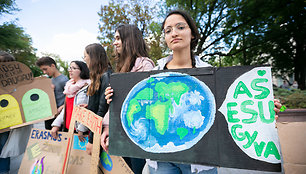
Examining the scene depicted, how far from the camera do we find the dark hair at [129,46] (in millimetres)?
1536

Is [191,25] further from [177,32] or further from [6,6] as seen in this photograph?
[6,6]

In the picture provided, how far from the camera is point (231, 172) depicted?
2.57 meters

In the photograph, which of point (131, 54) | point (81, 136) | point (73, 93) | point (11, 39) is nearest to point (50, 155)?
point (81, 136)

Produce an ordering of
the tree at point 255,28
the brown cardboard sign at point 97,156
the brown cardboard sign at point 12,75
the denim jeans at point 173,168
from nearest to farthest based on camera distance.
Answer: the denim jeans at point 173,168 → the brown cardboard sign at point 97,156 → the brown cardboard sign at point 12,75 → the tree at point 255,28

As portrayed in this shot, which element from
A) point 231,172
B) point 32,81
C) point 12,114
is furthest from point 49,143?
point 231,172

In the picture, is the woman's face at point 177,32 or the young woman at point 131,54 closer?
the woman's face at point 177,32

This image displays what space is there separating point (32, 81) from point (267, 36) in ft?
34.3

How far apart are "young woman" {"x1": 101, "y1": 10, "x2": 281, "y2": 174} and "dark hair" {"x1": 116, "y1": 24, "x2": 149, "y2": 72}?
0.30 metres

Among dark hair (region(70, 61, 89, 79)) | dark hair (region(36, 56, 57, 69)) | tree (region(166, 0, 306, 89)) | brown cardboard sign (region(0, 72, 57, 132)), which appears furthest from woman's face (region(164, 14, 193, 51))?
tree (region(166, 0, 306, 89))

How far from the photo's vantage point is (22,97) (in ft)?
6.66

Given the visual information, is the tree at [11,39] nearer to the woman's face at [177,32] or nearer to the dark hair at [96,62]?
the dark hair at [96,62]

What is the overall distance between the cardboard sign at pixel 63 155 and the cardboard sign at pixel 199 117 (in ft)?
1.23

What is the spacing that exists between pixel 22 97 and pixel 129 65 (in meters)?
1.49

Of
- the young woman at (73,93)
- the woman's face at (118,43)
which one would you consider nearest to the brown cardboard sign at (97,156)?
the young woman at (73,93)
